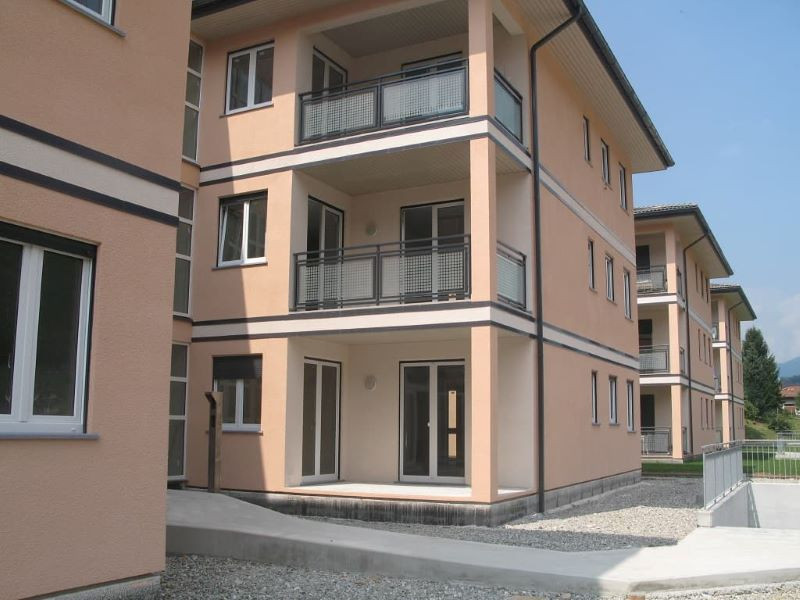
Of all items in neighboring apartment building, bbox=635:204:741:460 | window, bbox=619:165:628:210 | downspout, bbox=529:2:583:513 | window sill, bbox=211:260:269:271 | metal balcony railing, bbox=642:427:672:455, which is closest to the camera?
downspout, bbox=529:2:583:513

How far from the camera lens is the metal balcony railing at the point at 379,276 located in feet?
44.5

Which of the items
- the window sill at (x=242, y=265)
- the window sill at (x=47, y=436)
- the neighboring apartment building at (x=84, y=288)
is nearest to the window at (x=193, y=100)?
the window sill at (x=242, y=265)

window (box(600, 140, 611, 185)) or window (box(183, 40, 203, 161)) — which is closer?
window (box(183, 40, 203, 161))

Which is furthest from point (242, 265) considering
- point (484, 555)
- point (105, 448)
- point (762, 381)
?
point (762, 381)

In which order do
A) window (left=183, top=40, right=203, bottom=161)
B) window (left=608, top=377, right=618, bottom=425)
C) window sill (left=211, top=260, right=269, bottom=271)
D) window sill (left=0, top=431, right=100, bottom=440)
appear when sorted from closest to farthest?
window sill (left=0, top=431, right=100, bottom=440)
window sill (left=211, top=260, right=269, bottom=271)
window (left=183, top=40, right=203, bottom=161)
window (left=608, top=377, right=618, bottom=425)

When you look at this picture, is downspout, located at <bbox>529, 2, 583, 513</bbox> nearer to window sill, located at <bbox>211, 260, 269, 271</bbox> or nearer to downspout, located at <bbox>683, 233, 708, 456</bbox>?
window sill, located at <bbox>211, 260, 269, 271</bbox>

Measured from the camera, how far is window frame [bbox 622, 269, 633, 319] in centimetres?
2222

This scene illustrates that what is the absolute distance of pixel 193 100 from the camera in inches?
639

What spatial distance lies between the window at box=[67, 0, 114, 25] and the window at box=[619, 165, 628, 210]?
17.7 metres

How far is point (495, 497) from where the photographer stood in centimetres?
1238

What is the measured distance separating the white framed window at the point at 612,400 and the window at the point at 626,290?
253 centimetres

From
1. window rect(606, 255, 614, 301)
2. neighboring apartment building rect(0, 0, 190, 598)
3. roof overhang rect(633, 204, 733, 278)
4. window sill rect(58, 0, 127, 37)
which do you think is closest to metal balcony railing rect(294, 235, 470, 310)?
neighboring apartment building rect(0, 0, 190, 598)

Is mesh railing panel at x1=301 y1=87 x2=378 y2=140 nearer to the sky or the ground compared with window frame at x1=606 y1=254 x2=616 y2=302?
nearer to the sky

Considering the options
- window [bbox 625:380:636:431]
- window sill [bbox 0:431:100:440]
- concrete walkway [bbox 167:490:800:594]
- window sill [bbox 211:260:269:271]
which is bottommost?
concrete walkway [bbox 167:490:800:594]
